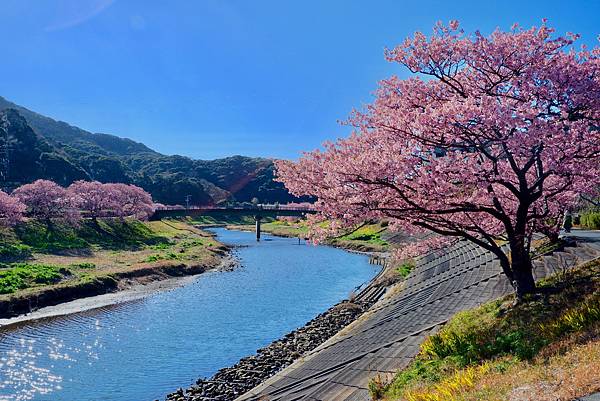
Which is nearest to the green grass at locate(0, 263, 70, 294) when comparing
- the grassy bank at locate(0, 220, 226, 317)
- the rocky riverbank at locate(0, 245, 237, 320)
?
the grassy bank at locate(0, 220, 226, 317)

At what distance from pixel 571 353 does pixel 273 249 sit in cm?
8115

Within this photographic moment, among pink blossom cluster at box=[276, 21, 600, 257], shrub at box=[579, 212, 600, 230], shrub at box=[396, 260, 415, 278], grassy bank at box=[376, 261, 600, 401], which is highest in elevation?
pink blossom cluster at box=[276, 21, 600, 257]

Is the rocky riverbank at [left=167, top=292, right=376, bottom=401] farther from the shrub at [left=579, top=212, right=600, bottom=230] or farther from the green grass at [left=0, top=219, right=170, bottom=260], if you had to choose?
the green grass at [left=0, top=219, right=170, bottom=260]

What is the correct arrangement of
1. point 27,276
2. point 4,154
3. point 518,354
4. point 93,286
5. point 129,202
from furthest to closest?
point 4,154 → point 129,202 → point 93,286 → point 27,276 → point 518,354

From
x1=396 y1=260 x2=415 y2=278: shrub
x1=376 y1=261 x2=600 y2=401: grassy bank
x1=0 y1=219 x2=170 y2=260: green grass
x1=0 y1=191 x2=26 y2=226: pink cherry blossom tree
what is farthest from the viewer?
x1=0 y1=191 x2=26 y2=226: pink cherry blossom tree

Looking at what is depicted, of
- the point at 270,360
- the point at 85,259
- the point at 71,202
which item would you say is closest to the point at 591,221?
the point at 270,360

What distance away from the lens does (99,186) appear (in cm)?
10394

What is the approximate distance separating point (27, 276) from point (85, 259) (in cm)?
1497

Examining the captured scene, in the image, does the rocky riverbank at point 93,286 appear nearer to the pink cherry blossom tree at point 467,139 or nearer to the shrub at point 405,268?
the shrub at point 405,268

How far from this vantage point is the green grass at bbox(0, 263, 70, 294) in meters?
37.1

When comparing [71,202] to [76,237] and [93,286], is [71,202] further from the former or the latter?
[93,286]

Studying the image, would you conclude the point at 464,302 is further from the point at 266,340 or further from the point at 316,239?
the point at 266,340

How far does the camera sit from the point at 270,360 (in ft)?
76.2

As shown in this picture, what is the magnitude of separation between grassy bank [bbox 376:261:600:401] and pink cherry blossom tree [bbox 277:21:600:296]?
66.1 inches
